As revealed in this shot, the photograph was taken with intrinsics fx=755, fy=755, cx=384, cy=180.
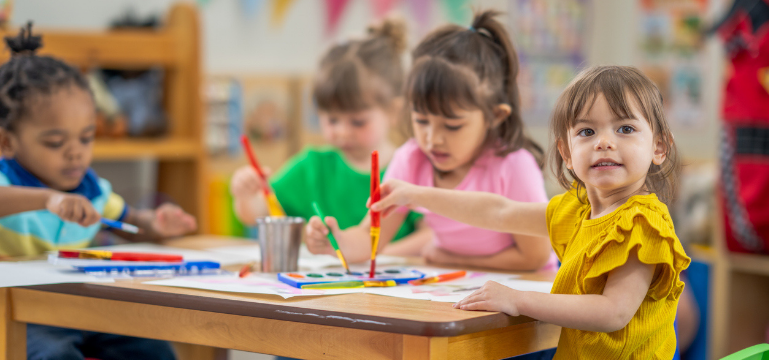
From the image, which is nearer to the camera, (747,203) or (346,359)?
(346,359)

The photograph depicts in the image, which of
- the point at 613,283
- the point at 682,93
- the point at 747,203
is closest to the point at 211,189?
the point at 747,203

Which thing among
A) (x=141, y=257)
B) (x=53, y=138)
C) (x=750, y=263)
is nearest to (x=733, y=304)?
(x=750, y=263)

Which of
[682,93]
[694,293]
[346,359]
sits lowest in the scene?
[694,293]

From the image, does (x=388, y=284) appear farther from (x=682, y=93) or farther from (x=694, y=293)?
(x=682, y=93)

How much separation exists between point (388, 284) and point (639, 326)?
0.32 m

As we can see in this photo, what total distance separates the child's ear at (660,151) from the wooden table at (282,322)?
230 mm

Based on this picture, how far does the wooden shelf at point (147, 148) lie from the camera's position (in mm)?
1915

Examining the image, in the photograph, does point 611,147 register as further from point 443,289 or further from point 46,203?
point 46,203

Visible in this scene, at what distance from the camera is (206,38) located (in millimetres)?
2508

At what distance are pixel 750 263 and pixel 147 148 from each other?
1.72 meters

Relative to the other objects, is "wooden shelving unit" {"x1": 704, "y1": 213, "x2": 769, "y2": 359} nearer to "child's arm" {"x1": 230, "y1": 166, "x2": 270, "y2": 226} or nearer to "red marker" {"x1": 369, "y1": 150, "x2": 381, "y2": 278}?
"child's arm" {"x1": 230, "y1": 166, "x2": 270, "y2": 226}

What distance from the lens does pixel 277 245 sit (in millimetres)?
1111

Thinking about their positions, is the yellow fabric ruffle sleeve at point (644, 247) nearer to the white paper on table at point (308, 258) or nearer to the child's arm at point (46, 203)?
the white paper on table at point (308, 258)

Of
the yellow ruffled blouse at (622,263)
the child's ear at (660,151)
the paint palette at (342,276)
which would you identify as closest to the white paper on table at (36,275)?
the paint palette at (342,276)
